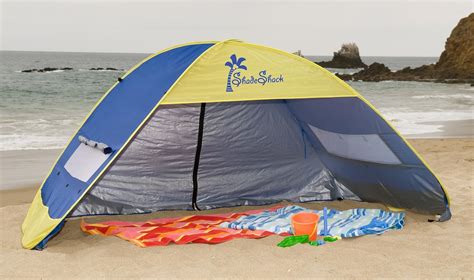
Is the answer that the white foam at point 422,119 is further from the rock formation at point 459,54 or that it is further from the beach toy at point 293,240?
the rock formation at point 459,54

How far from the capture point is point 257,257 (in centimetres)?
351

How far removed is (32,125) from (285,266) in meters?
10.5

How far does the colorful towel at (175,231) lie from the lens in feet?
12.6

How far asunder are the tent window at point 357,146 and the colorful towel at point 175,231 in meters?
1.10

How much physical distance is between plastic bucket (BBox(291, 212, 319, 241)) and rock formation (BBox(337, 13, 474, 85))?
32.6 m

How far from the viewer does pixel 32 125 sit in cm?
1238

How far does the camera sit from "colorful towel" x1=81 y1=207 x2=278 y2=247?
12.6ft

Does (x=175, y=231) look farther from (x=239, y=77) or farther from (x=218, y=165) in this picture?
(x=239, y=77)

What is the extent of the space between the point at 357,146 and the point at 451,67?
35.8m

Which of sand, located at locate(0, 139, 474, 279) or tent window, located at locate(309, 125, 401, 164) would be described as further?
tent window, located at locate(309, 125, 401, 164)

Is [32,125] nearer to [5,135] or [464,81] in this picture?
[5,135]

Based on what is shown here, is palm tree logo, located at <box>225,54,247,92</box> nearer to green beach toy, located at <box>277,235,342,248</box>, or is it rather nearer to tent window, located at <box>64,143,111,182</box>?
tent window, located at <box>64,143,111,182</box>

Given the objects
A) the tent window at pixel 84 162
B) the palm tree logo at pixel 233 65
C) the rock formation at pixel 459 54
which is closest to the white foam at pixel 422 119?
the palm tree logo at pixel 233 65

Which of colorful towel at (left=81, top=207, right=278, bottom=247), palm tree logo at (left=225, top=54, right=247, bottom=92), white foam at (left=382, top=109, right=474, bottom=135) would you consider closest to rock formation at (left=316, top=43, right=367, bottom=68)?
Answer: white foam at (left=382, top=109, right=474, bottom=135)
